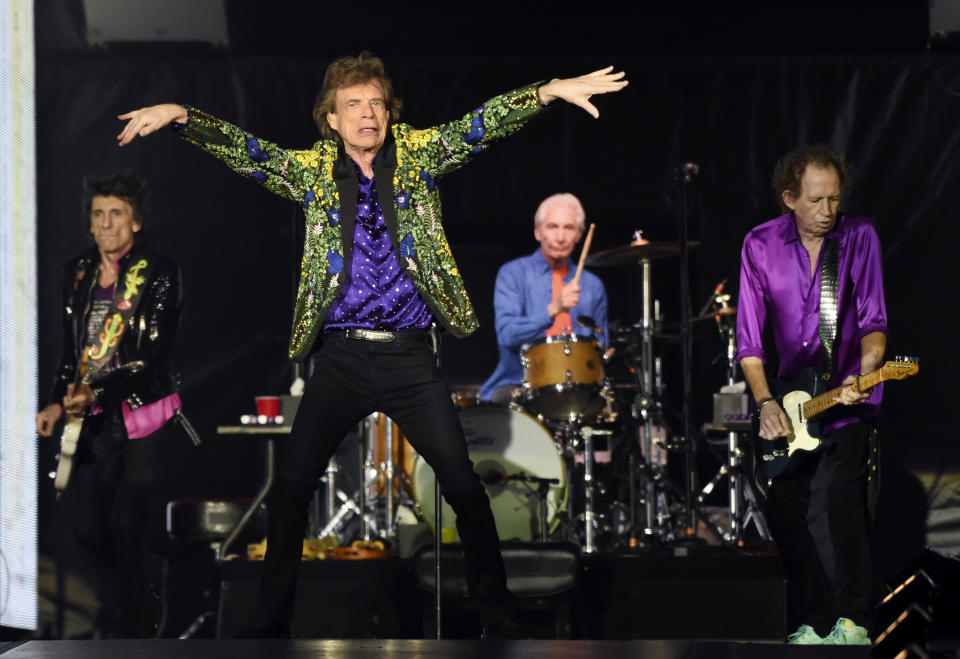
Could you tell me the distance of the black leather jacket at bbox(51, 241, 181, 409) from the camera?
18.5 feet

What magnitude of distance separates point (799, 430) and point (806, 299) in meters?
0.54

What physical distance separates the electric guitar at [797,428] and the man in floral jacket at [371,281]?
1.20m

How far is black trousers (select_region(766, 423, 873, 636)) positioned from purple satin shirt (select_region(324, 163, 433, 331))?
1.67 metres

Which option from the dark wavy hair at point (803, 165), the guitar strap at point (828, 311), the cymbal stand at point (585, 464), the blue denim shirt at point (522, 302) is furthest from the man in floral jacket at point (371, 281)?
the blue denim shirt at point (522, 302)

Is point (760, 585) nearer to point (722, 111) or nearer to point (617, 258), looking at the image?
point (617, 258)

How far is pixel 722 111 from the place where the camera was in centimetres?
783

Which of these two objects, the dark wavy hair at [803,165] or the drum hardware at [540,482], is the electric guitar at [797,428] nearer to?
the dark wavy hair at [803,165]

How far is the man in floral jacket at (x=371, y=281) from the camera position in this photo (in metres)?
4.20

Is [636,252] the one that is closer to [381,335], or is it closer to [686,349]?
[686,349]

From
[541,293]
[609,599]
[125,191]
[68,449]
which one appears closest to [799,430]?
[609,599]

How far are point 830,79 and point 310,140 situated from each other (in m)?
3.41

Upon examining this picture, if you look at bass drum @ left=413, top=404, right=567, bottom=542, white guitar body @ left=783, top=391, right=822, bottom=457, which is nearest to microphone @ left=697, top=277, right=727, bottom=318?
bass drum @ left=413, top=404, right=567, bottom=542

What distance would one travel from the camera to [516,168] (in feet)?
26.1

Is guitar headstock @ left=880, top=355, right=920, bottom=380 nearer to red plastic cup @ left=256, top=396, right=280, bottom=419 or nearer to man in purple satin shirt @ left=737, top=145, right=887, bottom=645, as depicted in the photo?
man in purple satin shirt @ left=737, top=145, right=887, bottom=645
